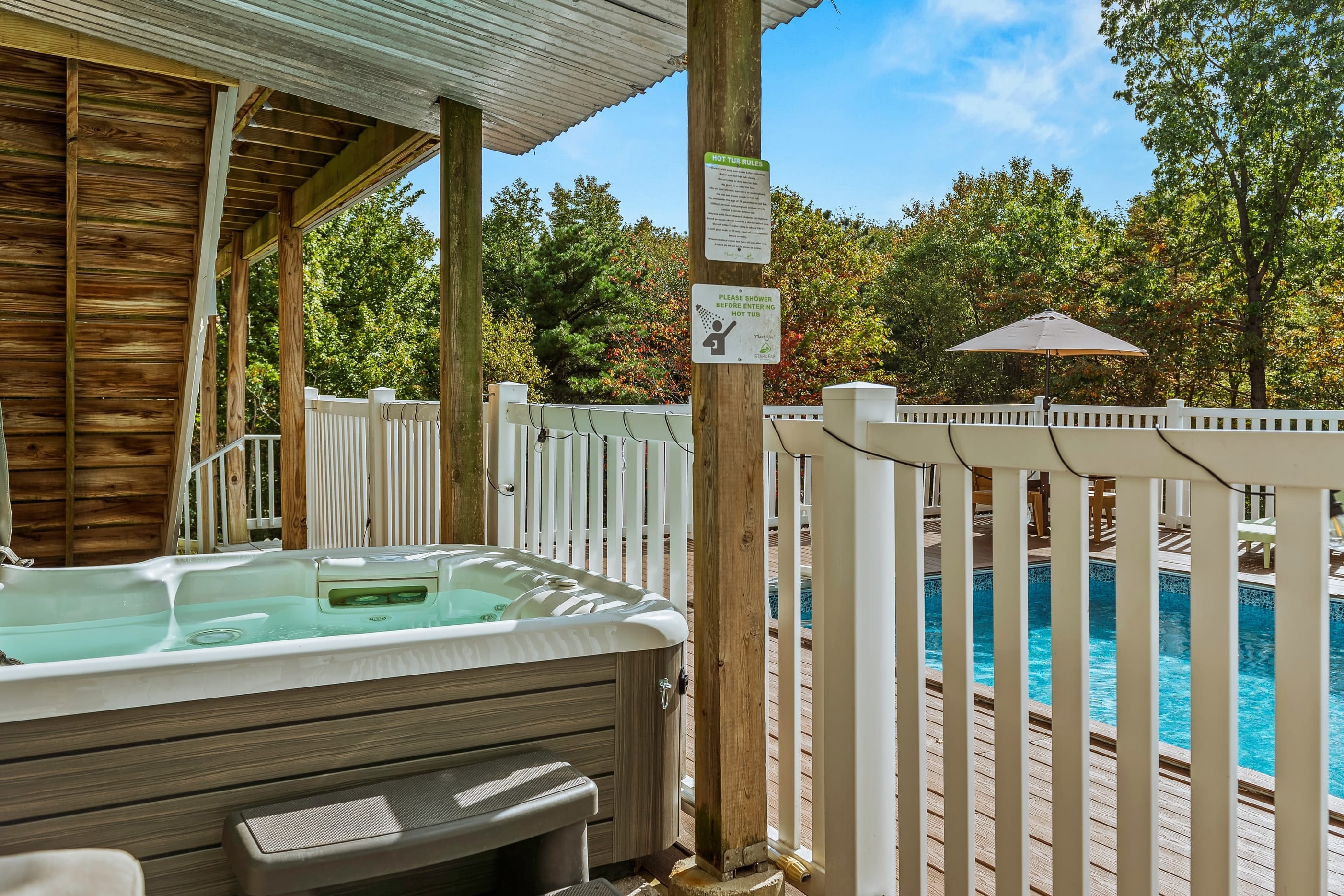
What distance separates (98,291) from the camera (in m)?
4.23

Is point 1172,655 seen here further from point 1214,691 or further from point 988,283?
point 988,283

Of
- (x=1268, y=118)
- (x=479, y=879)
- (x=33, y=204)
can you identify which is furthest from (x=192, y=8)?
(x=1268, y=118)

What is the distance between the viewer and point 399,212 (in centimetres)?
1658

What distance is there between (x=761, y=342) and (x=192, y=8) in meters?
2.29

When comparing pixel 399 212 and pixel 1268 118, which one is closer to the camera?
pixel 1268 118

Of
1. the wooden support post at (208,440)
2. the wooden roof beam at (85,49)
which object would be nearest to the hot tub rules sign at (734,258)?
the wooden roof beam at (85,49)

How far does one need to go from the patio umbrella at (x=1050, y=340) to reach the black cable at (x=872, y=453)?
5.88 metres

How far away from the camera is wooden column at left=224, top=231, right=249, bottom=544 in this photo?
689cm

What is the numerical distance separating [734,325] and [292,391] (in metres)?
4.86

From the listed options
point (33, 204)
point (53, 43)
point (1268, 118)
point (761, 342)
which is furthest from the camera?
point (1268, 118)

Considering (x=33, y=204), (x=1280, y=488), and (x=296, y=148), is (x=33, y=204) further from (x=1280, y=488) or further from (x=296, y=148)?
(x=1280, y=488)

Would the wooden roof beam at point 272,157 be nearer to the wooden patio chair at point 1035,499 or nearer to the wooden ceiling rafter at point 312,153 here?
the wooden ceiling rafter at point 312,153

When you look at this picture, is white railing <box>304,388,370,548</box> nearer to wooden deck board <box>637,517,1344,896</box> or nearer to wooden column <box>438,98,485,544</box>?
wooden column <box>438,98,485,544</box>

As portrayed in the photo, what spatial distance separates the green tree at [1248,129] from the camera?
11.9m
